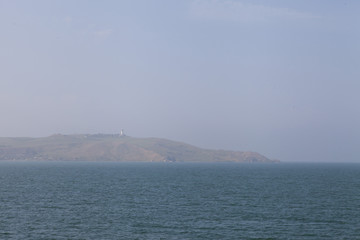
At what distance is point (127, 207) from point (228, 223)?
22.9 metres

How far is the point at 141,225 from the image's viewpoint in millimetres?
64562

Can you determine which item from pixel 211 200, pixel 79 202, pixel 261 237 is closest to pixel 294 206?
pixel 211 200

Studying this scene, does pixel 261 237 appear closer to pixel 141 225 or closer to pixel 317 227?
pixel 317 227

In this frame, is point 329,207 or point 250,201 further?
point 250,201

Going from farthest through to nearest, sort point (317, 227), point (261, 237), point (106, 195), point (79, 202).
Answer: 1. point (106, 195)
2. point (79, 202)
3. point (317, 227)
4. point (261, 237)

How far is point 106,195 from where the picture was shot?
103438 mm

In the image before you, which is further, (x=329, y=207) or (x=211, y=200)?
(x=211, y=200)

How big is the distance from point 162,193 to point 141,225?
45105 millimetres

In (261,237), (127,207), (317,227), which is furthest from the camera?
(127,207)

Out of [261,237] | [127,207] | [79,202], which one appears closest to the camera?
[261,237]

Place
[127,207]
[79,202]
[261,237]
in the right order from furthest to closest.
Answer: [79,202]
[127,207]
[261,237]

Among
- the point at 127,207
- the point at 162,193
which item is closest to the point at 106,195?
the point at 162,193

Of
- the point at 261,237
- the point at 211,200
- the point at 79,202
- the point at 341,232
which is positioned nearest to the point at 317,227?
the point at 341,232

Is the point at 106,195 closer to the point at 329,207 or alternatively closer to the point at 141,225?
the point at 141,225
